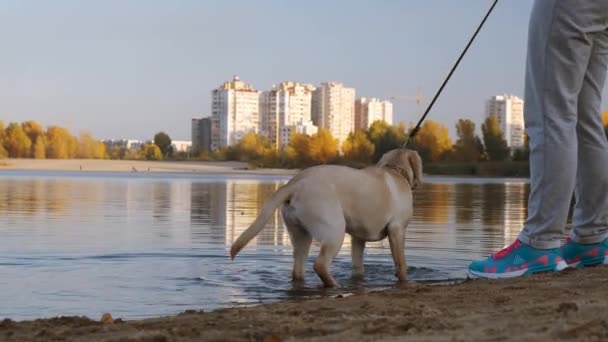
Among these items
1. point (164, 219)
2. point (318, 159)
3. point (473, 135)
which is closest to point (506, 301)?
point (164, 219)

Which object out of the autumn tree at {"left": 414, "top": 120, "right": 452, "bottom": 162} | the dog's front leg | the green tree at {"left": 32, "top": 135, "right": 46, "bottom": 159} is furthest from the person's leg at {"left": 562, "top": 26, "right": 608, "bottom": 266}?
the green tree at {"left": 32, "top": 135, "right": 46, "bottom": 159}

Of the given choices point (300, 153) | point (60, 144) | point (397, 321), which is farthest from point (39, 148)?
point (397, 321)

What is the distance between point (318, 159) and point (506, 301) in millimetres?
134478

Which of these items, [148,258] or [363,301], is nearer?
[363,301]

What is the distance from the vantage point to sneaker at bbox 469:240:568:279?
541 cm

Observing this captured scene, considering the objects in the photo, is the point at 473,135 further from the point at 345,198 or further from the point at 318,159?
the point at 345,198

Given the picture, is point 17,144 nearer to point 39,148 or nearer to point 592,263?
point 39,148

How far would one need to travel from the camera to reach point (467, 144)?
11831 centimetres

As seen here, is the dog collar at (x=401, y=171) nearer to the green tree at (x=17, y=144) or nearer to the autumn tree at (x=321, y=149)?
the autumn tree at (x=321, y=149)

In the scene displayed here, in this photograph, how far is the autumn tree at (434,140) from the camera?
118 m

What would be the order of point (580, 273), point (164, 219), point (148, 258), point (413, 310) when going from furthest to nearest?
point (164, 219)
point (148, 258)
point (580, 273)
point (413, 310)

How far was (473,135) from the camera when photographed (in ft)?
393

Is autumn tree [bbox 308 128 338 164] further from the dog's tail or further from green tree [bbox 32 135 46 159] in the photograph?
the dog's tail

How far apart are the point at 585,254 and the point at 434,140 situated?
115 meters
